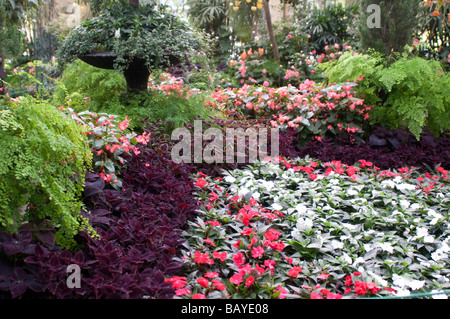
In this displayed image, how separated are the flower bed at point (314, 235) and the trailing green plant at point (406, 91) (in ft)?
2.77

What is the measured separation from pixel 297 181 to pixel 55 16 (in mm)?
9676

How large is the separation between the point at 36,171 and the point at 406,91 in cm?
348

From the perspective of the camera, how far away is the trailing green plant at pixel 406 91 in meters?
3.54

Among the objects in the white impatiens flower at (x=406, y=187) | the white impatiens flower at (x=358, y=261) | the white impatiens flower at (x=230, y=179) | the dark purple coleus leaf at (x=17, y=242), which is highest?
the white impatiens flower at (x=230, y=179)

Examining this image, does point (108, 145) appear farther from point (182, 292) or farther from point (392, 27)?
point (392, 27)

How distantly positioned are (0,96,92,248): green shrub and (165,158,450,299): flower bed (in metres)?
0.56

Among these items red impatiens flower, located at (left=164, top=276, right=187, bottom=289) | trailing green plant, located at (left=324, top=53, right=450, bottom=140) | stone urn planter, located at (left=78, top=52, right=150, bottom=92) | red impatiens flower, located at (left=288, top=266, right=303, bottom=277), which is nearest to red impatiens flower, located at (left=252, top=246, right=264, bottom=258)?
red impatiens flower, located at (left=288, top=266, right=303, bottom=277)

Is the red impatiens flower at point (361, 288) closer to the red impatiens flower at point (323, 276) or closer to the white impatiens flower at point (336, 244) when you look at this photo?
the red impatiens flower at point (323, 276)

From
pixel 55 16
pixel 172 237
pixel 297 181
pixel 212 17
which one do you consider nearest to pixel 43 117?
pixel 172 237

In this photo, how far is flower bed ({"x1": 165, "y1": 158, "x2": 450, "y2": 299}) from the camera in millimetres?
1682

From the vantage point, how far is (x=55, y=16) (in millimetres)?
9992

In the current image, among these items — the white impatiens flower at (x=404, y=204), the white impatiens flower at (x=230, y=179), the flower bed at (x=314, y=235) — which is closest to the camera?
the flower bed at (x=314, y=235)

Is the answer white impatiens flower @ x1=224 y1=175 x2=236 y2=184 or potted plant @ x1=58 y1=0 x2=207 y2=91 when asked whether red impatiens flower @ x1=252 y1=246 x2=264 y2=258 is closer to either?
white impatiens flower @ x1=224 y1=175 x2=236 y2=184

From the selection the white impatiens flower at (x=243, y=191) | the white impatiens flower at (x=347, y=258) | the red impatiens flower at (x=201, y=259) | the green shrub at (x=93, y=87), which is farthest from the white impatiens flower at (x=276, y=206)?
the green shrub at (x=93, y=87)
